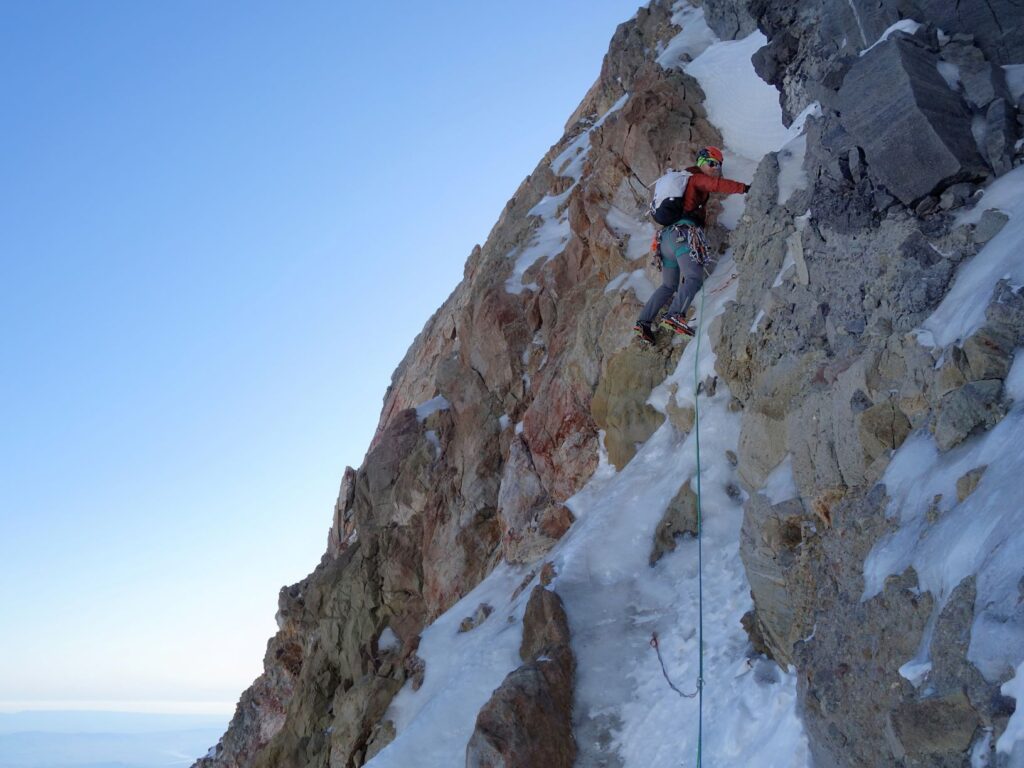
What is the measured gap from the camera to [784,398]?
7.00 m

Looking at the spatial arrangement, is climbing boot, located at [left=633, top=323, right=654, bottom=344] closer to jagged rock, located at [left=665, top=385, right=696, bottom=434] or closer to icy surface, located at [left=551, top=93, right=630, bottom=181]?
jagged rock, located at [left=665, top=385, right=696, bottom=434]

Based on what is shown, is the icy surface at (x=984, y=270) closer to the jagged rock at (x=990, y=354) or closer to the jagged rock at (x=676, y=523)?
the jagged rock at (x=990, y=354)

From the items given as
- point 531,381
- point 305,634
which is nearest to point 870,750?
point 531,381

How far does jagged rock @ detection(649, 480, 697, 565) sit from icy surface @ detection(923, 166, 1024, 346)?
11.2ft

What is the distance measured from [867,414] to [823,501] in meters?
0.74

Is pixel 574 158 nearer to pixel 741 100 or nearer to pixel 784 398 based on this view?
pixel 741 100

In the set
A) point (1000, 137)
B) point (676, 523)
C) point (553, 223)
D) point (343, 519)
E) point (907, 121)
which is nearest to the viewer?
point (1000, 137)

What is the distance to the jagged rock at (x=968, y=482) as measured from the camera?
4191 mm

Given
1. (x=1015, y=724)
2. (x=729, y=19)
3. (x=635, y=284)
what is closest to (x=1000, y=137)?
(x=1015, y=724)

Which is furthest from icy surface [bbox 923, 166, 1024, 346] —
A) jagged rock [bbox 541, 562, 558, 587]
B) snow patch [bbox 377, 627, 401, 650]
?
snow patch [bbox 377, 627, 401, 650]

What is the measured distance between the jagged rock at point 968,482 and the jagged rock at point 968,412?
0.38 meters

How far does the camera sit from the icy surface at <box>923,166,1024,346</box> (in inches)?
202

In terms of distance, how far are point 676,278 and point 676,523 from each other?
12.2 ft

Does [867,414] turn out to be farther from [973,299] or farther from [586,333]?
[586,333]
